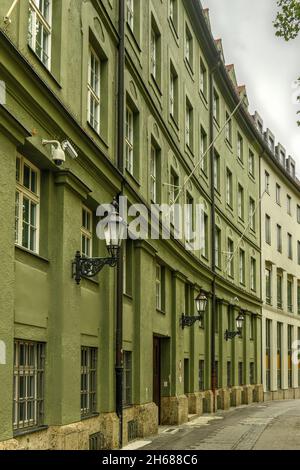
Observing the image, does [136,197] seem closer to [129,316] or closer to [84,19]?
[129,316]

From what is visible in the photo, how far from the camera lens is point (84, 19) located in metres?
13.9

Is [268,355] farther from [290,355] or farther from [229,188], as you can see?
[229,188]

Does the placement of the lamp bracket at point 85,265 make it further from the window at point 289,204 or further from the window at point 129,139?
the window at point 289,204

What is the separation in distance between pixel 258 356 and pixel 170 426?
718 inches

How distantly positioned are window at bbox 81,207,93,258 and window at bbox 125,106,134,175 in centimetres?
331

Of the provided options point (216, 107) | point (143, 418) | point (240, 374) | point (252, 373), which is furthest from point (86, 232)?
point (252, 373)

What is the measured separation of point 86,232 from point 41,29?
412 cm

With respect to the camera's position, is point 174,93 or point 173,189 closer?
point 173,189

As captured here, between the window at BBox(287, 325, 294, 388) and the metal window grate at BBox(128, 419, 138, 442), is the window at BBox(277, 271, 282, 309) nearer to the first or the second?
the window at BBox(287, 325, 294, 388)

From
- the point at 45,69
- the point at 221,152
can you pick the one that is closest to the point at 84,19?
the point at 45,69

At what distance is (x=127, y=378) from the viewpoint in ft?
57.5

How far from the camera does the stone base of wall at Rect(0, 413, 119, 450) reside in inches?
424

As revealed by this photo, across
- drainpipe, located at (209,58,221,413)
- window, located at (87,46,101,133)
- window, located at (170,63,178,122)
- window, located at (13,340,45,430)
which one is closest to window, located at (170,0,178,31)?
window, located at (170,63,178,122)

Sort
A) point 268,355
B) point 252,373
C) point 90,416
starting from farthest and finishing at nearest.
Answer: point 268,355, point 252,373, point 90,416
